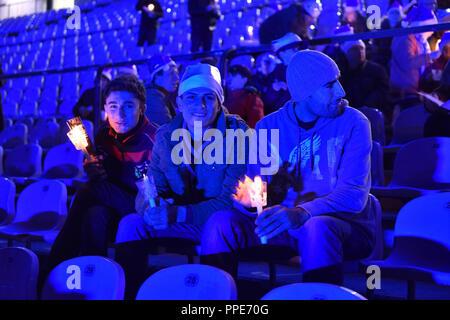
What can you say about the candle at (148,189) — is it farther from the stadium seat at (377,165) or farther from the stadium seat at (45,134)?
the stadium seat at (45,134)

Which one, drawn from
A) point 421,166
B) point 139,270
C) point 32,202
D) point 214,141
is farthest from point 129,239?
point 421,166

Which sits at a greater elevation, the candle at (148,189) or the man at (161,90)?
the man at (161,90)

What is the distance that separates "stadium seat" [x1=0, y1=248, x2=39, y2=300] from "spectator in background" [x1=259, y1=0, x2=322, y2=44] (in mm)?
2366

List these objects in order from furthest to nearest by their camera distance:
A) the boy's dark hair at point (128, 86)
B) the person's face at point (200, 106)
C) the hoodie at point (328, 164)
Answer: the boy's dark hair at point (128, 86) < the person's face at point (200, 106) < the hoodie at point (328, 164)

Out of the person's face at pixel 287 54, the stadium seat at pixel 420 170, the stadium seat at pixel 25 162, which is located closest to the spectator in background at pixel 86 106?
the stadium seat at pixel 25 162

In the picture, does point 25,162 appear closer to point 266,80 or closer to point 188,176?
point 266,80

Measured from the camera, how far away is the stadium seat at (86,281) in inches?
63.1

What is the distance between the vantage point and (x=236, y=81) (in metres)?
3.18

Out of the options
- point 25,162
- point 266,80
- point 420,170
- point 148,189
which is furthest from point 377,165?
point 25,162

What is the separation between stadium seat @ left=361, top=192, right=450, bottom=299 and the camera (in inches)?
70.6

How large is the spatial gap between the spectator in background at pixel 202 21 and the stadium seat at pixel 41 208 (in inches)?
102

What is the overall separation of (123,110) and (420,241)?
1.35m

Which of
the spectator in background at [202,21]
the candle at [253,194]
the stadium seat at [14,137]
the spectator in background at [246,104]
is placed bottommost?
the candle at [253,194]

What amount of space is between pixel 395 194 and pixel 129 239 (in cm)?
122
